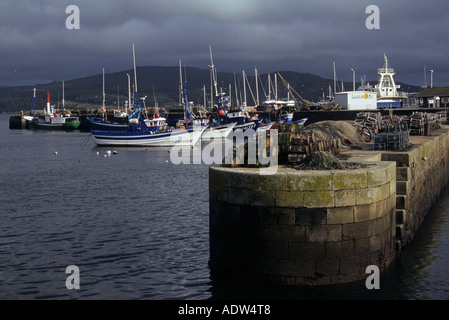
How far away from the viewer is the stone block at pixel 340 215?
12.4 meters

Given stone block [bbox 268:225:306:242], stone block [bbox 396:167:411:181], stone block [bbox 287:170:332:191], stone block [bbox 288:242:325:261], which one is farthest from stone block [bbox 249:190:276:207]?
stone block [bbox 396:167:411:181]

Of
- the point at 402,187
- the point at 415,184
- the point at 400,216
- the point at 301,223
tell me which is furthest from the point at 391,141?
the point at 301,223

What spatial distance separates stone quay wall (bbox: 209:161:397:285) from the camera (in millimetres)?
12367

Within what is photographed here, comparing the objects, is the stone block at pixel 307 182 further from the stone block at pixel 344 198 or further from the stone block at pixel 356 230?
the stone block at pixel 356 230

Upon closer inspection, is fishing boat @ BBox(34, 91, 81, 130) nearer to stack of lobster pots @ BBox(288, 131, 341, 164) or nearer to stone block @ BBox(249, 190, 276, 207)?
stack of lobster pots @ BBox(288, 131, 341, 164)

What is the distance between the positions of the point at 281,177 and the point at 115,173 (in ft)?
99.7

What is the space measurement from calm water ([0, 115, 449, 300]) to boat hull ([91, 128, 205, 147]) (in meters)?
34.2

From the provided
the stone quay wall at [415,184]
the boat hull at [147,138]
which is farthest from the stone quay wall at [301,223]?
the boat hull at [147,138]

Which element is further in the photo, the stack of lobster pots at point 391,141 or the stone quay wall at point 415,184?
the stack of lobster pots at point 391,141

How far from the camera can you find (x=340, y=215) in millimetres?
12500

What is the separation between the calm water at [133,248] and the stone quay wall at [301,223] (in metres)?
0.49

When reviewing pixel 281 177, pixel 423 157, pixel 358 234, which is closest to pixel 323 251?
pixel 358 234

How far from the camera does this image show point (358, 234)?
1282 centimetres
